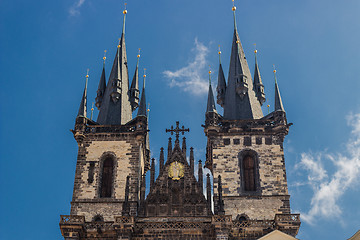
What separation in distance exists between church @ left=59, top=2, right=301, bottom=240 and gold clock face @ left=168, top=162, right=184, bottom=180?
1.9 inches

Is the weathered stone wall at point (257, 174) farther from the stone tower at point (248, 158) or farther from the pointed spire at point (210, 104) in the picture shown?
the pointed spire at point (210, 104)

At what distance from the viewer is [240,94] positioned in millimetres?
32625

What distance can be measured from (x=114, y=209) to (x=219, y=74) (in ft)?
34.8

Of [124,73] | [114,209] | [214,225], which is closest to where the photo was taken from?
[214,225]

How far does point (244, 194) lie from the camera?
2834cm

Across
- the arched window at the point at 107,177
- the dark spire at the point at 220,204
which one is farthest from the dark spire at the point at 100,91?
the dark spire at the point at 220,204

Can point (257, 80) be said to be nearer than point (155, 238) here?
No

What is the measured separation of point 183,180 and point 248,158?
3.38 metres

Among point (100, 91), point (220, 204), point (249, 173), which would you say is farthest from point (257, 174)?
point (100, 91)

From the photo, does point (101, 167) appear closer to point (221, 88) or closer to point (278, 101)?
point (221, 88)

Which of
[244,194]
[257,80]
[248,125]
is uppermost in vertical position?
[257,80]

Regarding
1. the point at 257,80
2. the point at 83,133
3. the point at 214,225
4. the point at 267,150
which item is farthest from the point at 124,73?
the point at 214,225

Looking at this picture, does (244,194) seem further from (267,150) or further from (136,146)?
(136,146)

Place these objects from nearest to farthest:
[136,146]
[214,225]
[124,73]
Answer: [214,225] < [136,146] < [124,73]
